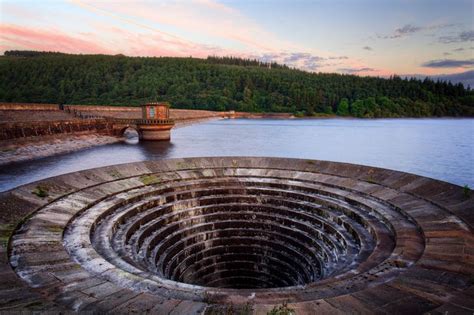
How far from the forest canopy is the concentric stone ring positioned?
11371 cm

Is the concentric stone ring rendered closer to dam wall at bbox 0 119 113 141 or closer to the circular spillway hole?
the circular spillway hole

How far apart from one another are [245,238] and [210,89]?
156 metres

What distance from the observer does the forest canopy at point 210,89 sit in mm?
128625

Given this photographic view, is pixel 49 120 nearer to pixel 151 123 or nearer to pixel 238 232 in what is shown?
pixel 151 123

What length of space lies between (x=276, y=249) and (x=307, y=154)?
3959 centimetres

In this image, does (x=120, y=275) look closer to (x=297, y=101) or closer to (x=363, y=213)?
(x=363, y=213)

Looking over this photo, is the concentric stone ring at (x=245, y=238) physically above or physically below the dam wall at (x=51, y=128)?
below

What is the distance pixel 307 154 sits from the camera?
2229 inches

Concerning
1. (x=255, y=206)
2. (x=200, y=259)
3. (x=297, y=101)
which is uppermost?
(x=297, y=101)

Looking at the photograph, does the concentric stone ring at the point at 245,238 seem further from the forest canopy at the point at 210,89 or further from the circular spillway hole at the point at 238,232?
the forest canopy at the point at 210,89

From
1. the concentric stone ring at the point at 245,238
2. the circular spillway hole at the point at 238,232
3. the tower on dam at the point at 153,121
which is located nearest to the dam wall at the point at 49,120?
the tower on dam at the point at 153,121

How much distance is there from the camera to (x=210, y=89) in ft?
555

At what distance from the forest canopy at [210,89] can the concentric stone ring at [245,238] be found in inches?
4477

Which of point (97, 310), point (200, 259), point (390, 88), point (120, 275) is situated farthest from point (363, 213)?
point (390, 88)
